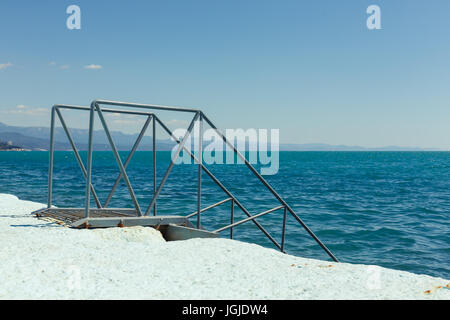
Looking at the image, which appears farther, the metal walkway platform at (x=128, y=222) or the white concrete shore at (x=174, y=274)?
the metal walkway platform at (x=128, y=222)

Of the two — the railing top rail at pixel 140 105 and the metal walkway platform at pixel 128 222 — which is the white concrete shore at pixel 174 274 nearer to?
the metal walkway platform at pixel 128 222

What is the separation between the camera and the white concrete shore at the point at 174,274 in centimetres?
514

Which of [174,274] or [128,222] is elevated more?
[128,222]

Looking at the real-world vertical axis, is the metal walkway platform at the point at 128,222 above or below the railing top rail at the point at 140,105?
below

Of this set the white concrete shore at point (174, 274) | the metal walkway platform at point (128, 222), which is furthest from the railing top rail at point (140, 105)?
the white concrete shore at point (174, 274)

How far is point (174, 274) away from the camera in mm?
5918

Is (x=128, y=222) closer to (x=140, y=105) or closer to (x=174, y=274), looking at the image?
(x=140, y=105)

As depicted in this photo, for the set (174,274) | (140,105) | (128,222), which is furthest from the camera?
(140,105)

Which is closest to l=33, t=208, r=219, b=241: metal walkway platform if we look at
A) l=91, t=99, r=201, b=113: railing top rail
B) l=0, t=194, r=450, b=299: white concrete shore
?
l=0, t=194, r=450, b=299: white concrete shore

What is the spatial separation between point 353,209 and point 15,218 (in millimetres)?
17626

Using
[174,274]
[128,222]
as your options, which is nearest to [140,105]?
[128,222]

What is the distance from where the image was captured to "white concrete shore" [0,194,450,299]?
514cm
